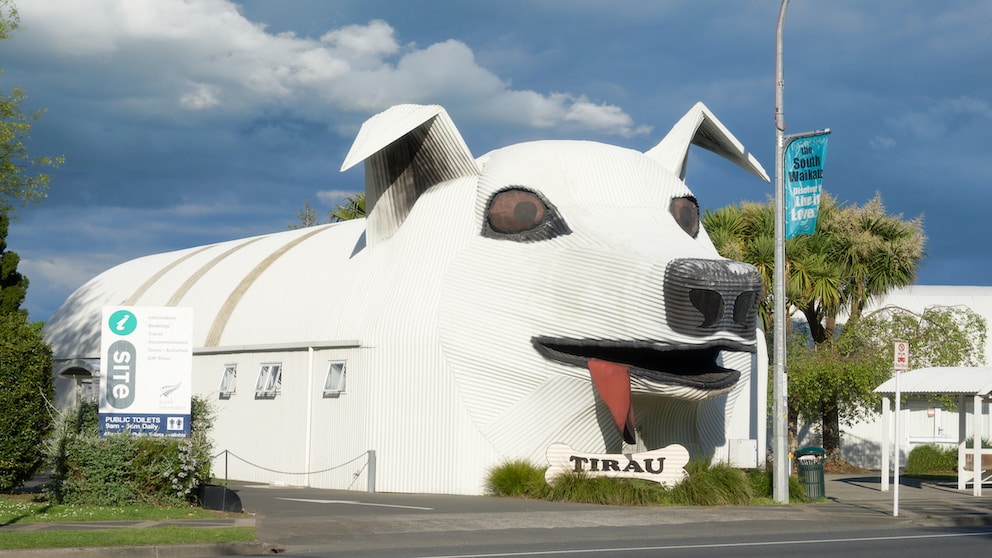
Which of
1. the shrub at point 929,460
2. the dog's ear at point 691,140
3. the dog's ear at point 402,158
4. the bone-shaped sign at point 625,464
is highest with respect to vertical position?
the dog's ear at point 691,140

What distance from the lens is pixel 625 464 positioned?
19.5 metres

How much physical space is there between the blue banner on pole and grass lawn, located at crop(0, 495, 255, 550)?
32.9 feet

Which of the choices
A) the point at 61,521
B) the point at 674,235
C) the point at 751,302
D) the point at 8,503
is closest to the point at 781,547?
the point at 751,302

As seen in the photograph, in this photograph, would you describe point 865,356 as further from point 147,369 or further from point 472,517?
point 147,369

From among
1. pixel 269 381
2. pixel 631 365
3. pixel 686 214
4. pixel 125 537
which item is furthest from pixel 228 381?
pixel 125 537

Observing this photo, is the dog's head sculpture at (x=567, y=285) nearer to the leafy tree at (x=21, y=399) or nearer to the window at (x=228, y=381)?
the leafy tree at (x=21, y=399)

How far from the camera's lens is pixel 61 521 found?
14.5 metres

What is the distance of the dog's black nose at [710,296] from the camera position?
17875mm

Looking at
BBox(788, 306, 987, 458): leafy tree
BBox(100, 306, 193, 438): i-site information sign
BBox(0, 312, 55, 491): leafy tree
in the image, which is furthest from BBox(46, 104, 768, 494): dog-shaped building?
BBox(788, 306, 987, 458): leafy tree

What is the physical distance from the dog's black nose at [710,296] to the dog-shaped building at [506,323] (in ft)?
0.10

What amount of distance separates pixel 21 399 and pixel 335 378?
606 centimetres

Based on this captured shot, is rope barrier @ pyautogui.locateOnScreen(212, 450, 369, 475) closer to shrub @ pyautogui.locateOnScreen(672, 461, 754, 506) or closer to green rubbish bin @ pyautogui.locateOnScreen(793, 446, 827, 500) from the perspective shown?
shrub @ pyautogui.locateOnScreen(672, 461, 754, 506)

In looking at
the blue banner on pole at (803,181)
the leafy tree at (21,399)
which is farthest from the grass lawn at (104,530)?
the blue banner on pole at (803,181)

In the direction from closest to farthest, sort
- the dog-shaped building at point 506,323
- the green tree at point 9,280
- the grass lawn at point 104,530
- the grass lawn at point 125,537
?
the grass lawn at point 125,537
the grass lawn at point 104,530
the dog-shaped building at point 506,323
the green tree at point 9,280
